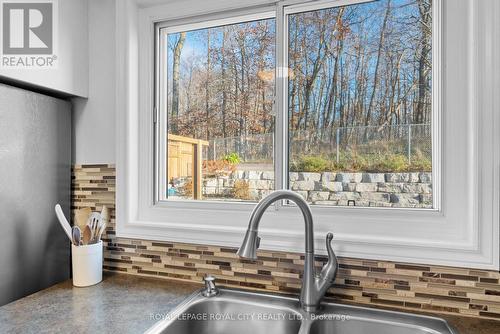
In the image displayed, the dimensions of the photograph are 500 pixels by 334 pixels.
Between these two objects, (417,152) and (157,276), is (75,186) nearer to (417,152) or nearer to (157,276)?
(157,276)

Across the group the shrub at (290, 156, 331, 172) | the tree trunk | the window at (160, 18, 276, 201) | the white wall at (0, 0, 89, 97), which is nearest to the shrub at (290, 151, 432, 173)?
the shrub at (290, 156, 331, 172)

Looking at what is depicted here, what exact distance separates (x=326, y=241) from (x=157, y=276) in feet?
2.39

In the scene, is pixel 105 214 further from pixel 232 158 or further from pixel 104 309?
pixel 232 158

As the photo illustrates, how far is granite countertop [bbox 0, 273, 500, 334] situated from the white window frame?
0.18m

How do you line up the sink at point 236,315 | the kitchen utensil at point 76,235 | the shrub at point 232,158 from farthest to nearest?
the shrub at point 232,158
the kitchen utensil at point 76,235
the sink at point 236,315

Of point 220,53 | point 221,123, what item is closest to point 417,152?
point 221,123

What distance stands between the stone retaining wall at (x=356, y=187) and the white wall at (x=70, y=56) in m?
0.79

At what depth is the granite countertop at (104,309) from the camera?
949 mm

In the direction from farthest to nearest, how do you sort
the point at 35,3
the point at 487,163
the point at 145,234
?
the point at 145,234 < the point at 35,3 < the point at 487,163

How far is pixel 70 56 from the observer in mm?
1392

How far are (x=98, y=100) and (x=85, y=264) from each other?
690 millimetres

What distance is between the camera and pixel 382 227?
1.12 m

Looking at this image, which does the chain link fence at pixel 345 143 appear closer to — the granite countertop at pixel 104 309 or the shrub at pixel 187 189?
the shrub at pixel 187 189

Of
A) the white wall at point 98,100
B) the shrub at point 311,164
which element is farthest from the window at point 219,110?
the white wall at point 98,100
